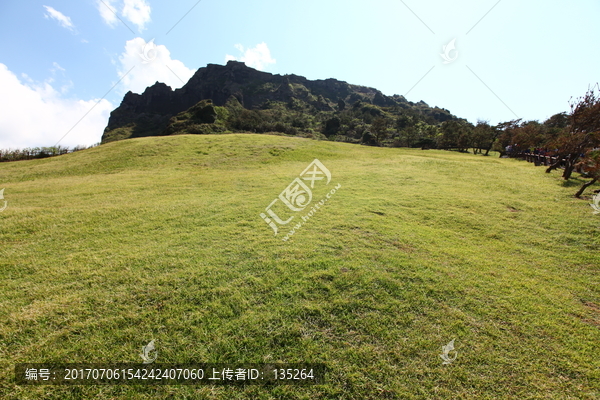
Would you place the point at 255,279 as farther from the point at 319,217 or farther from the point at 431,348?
the point at 319,217

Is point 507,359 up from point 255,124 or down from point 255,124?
down

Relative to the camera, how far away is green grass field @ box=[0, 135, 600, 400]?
374 centimetres

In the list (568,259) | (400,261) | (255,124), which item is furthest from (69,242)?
(255,124)

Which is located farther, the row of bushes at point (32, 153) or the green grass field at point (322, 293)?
the row of bushes at point (32, 153)

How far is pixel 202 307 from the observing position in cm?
489

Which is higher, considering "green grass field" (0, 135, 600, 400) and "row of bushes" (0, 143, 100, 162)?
"row of bushes" (0, 143, 100, 162)

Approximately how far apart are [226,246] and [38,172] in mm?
24327

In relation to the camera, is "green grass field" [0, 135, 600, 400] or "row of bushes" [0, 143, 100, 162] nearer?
"green grass field" [0, 135, 600, 400]

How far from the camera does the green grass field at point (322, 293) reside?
Answer: 374 cm

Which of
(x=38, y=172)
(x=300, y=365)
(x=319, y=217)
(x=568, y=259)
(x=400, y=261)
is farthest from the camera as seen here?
(x=38, y=172)

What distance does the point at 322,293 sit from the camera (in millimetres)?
5332

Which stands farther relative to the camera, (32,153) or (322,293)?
(32,153)

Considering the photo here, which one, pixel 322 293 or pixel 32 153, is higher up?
pixel 32 153

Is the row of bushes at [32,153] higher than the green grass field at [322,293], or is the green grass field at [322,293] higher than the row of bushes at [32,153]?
the row of bushes at [32,153]
